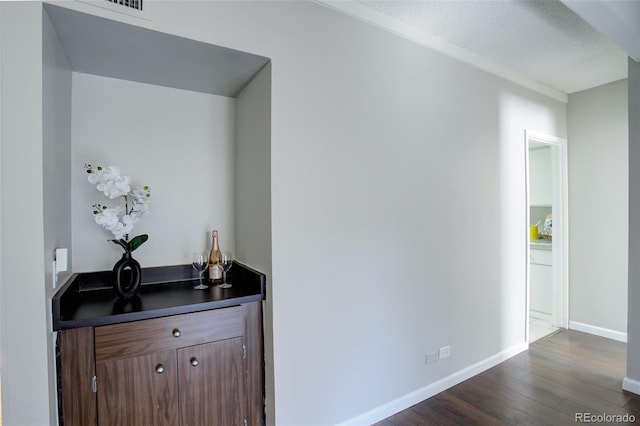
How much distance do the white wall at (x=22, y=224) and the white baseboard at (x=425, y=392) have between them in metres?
1.56

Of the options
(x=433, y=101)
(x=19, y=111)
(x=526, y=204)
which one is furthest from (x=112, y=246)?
(x=526, y=204)

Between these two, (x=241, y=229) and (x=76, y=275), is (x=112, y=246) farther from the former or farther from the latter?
(x=241, y=229)

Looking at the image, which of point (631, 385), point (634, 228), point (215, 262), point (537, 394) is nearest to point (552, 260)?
point (634, 228)

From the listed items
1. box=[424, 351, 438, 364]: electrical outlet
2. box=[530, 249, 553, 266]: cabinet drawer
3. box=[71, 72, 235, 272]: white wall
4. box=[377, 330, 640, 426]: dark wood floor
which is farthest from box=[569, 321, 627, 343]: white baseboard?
box=[71, 72, 235, 272]: white wall

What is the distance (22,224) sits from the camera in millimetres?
1225

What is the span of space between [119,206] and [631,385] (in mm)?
3785

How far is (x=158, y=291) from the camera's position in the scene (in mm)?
1851

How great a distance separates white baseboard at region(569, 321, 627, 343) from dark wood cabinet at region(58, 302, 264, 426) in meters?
3.76

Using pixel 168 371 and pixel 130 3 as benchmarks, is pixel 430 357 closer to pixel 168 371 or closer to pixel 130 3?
pixel 168 371

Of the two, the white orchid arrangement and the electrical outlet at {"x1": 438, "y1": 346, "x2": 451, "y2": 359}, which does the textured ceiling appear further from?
the electrical outlet at {"x1": 438, "y1": 346, "x2": 451, "y2": 359}

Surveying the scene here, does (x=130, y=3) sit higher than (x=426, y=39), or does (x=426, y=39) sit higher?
(x=426, y=39)

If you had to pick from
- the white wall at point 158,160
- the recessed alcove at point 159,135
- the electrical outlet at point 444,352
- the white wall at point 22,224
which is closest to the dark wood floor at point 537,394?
the electrical outlet at point 444,352

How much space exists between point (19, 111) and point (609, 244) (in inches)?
190

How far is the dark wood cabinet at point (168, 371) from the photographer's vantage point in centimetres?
140
